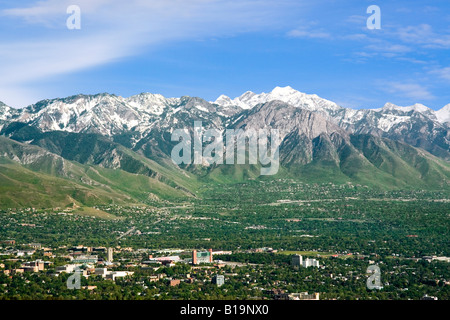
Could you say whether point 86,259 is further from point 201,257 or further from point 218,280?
point 218,280

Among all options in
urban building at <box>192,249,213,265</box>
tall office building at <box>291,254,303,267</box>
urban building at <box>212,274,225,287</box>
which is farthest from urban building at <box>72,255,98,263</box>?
tall office building at <box>291,254,303,267</box>


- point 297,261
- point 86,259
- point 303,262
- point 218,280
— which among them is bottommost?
point 218,280

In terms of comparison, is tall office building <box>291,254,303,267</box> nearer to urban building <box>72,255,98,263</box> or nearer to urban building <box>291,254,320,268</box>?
urban building <box>291,254,320,268</box>

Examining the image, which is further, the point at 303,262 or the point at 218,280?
the point at 303,262

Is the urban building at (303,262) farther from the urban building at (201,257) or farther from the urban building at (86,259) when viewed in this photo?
the urban building at (86,259)

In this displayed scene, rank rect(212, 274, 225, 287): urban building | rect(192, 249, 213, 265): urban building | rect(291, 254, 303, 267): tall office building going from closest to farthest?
rect(212, 274, 225, 287): urban building, rect(291, 254, 303, 267): tall office building, rect(192, 249, 213, 265): urban building

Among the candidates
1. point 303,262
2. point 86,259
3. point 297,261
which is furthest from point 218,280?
point 86,259

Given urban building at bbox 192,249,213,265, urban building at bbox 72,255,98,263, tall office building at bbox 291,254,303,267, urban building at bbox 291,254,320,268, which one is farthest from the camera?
urban building at bbox 192,249,213,265

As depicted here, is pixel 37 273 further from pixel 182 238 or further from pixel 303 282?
pixel 182 238
